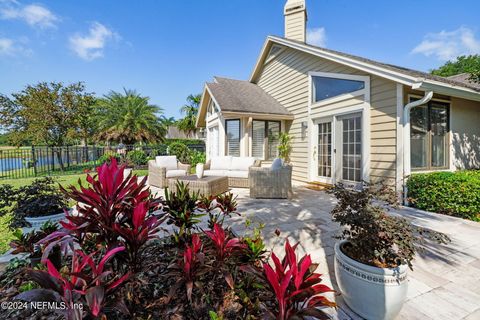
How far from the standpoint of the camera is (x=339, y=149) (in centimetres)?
635

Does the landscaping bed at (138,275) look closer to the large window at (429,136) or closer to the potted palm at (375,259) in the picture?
the potted palm at (375,259)

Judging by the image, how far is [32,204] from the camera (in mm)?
2771

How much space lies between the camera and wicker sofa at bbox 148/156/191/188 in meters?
6.71

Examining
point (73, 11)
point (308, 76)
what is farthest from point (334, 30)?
point (73, 11)

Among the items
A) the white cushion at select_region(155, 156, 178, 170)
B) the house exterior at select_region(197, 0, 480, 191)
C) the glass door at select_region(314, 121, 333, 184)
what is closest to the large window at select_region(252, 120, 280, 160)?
the house exterior at select_region(197, 0, 480, 191)

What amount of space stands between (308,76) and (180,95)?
76.2 feet

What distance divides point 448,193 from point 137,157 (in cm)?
1354

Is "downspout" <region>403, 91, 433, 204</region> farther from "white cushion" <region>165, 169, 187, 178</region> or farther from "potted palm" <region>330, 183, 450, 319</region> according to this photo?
"white cushion" <region>165, 169, 187, 178</region>

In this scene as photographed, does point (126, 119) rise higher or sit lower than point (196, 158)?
higher

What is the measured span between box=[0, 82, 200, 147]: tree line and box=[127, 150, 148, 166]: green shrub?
5.07 m

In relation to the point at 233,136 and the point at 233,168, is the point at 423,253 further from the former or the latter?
the point at 233,136

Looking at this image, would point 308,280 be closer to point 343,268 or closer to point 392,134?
point 343,268

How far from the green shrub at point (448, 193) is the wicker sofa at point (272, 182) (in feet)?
8.22

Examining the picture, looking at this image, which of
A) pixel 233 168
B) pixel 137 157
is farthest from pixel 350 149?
pixel 137 157
